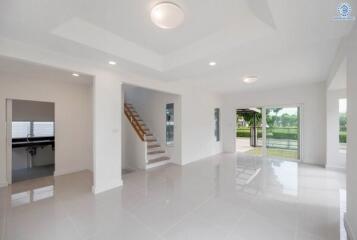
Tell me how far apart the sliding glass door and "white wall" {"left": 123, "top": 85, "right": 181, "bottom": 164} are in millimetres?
3752

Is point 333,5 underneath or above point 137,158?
above

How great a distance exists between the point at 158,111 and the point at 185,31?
3984 millimetres

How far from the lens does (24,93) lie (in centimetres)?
427

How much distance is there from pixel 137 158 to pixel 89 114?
2084 millimetres

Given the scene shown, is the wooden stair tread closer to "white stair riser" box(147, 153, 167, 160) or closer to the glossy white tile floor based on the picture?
"white stair riser" box(147, 153, 167, 160)

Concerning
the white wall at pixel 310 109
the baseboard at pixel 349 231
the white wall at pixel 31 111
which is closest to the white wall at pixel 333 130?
the white wall at pixel 310 109

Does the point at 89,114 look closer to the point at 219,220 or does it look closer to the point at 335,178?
the point at 219,220

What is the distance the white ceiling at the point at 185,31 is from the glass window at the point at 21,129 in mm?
4520

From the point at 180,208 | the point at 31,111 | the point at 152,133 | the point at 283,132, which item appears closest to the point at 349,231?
the point at 180,208

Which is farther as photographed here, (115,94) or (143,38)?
(115,94)

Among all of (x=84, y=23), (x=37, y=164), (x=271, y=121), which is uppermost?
(x=84, y=23)

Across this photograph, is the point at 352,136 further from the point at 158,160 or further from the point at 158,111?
the point at 158,111

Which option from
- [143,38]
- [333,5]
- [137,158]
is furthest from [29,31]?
[137,158]

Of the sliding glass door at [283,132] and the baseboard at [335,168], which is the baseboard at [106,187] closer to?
the sliding glass door at [283,132]
